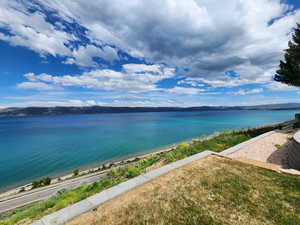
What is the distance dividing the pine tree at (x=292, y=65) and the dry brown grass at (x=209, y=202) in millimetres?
12838

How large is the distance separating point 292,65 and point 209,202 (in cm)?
1553

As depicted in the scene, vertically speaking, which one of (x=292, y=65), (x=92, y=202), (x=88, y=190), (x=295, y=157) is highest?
(x=292, y=65)

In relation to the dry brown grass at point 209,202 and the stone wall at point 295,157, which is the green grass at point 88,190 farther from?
the stone wall at point 295,157

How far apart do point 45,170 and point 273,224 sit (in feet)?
94.2

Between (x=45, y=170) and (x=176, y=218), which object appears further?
(x=45, y=170)

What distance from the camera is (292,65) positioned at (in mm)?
11867

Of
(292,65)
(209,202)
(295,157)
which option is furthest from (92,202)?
(292,65)

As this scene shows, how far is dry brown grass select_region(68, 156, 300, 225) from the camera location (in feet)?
8.51

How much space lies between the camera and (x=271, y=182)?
148 inches

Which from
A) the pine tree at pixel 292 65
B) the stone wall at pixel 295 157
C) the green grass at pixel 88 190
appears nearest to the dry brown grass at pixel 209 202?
the stone wall at pixel 295 157

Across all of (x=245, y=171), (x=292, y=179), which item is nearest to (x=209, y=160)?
(x=245, y=171)

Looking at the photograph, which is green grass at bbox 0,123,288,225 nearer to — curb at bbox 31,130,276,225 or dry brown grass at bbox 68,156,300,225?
curb at bbox 31,130,276,225

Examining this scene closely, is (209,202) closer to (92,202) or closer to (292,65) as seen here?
(92,202)

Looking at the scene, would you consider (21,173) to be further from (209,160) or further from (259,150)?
(259,150)
